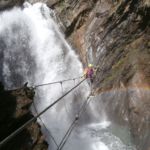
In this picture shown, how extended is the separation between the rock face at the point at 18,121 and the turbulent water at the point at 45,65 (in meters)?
9.89

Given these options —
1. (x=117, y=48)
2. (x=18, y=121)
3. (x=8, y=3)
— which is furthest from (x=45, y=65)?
(x=18, y=121)

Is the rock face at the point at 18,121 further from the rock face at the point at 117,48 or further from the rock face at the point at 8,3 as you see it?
the rock face at the point at 8,3

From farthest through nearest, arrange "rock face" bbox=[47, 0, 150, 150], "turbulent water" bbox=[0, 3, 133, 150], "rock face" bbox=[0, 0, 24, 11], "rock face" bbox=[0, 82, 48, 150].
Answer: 1. "rock face" bbox=[0, 0, 24, 11]
2. "turbulent water" bbox=[0, 3, 133, 150]
3. "rock face" bbox=[47, 0, 150, 150]
4. "rock face" bbox=[0, 82, 48, 150]

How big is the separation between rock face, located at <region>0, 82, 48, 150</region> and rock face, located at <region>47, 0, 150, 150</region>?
27.7ft

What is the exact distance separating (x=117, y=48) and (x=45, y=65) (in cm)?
724

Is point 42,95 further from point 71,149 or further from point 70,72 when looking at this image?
point 71,149

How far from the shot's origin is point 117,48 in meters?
24.1

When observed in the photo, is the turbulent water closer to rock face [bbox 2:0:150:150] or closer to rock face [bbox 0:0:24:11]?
rock face [bbox 0:0:24:11]

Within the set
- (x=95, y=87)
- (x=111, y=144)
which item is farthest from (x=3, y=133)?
(x=95, y=87)

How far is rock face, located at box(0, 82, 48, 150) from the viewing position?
40.4 ft

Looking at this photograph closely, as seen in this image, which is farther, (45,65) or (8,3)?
(8,3)

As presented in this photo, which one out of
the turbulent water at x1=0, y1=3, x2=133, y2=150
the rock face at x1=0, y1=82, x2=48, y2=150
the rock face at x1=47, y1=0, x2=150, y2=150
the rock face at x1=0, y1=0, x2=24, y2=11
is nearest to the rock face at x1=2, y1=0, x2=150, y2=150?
the rock face at x1=47, y1=0, x2=150, y2=150

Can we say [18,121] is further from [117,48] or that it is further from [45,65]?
[45,65]

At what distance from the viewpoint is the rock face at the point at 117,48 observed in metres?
21.5
